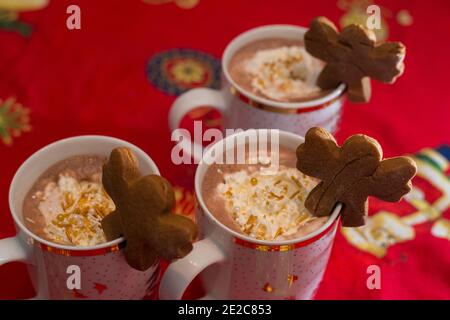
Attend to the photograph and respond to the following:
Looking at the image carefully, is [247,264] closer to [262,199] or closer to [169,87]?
[262,199]

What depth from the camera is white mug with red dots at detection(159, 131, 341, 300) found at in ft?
2.61

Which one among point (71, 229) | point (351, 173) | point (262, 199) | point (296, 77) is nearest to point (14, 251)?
point (71, 229)

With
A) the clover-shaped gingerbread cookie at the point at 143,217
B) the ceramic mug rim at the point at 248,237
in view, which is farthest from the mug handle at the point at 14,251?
the ceramic mug rim at the point at 248,237

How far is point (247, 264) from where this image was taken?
82cm

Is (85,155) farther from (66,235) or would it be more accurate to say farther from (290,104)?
(290,104)

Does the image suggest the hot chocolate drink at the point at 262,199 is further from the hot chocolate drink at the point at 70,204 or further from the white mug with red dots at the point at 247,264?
the hot chocolate drink at the point at 70,204

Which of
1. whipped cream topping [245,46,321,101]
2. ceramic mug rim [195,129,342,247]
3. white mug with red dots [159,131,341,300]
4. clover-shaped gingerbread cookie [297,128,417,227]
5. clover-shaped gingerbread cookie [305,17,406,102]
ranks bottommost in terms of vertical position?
white mug with red dots [159,131,341,300]

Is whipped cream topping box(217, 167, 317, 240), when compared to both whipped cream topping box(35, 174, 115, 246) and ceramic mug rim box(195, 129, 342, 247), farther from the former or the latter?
whipped cream topping box(35, 174, 115, 246)

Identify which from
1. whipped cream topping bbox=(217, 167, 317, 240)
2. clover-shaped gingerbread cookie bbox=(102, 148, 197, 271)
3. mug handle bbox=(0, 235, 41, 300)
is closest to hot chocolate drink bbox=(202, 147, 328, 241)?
whipped cream topping bbox=(217, 167, 317, 240)

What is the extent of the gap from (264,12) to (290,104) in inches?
17.3

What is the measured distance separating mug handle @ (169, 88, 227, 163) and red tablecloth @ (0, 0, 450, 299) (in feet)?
0.16

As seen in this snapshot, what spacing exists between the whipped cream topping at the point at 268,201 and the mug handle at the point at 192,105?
138 mm

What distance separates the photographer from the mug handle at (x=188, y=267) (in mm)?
792

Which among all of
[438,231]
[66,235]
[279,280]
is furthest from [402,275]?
[66,235]
